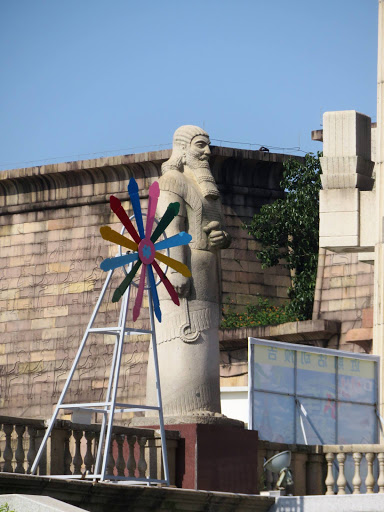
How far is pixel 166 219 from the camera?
19.8 metres

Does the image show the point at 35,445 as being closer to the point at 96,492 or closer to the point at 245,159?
the point at 96,492

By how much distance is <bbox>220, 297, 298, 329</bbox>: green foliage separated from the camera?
3431 centimetres

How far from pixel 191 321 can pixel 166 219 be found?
1.72m

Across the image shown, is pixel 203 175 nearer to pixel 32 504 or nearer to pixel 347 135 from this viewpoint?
pixel 347 135

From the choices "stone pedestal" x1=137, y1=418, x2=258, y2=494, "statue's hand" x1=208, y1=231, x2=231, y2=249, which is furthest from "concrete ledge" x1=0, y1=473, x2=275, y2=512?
"statue's hand" x1=208, y1=231, x2=231, y2=249

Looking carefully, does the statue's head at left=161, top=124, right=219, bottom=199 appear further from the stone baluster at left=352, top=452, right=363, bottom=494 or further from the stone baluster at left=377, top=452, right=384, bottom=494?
the stone baluster at left=377, top=452, right=384, bottom=494

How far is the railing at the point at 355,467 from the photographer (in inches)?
811

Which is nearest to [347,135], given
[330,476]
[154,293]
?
[154,293]

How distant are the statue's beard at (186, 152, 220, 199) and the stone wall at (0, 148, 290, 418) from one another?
1349cm

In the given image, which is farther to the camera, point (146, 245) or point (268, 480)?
point (268, 480)

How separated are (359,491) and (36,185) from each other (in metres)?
18.3

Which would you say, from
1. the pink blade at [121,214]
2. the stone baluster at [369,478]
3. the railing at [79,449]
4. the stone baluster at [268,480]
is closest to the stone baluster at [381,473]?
the stone baluster at [369,478]

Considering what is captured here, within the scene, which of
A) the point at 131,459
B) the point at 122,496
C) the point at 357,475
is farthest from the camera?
the point at 357,475

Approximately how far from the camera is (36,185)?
37250 millimetres
